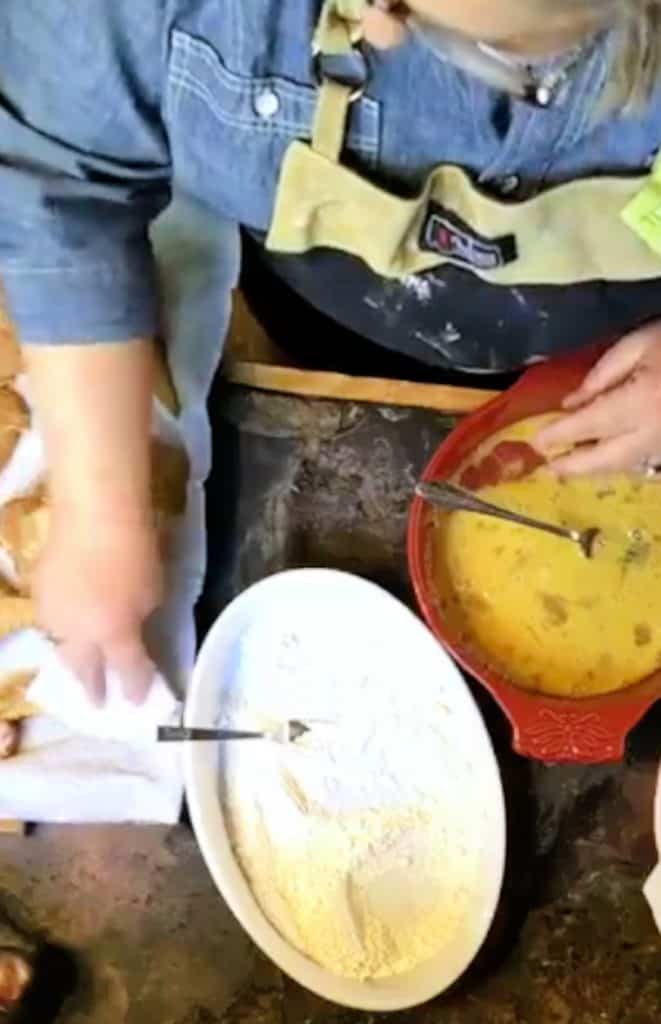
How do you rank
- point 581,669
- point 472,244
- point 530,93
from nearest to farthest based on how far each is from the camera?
1. point 530,93
2. point 472,244
3. point 581,669

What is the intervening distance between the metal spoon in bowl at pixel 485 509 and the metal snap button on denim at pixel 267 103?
9.2 inches

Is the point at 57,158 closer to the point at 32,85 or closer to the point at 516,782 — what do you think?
the point at 32,85

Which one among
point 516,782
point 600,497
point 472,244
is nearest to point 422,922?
point 516,782

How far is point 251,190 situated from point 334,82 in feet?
0.31

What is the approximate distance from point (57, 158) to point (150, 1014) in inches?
17.3

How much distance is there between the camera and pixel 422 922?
0.94 metres

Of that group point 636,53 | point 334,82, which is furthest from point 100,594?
point 636,53

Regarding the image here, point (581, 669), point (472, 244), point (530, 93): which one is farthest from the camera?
point (581, 669)

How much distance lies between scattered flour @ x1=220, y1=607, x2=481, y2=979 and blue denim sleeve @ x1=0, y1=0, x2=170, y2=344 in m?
0.21

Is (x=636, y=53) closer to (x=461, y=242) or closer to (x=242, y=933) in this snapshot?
(x=461, y=242)

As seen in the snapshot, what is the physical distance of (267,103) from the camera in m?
0.75

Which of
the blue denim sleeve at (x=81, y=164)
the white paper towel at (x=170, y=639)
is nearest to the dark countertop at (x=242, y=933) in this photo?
the white paper towel at (x=170, y=639)

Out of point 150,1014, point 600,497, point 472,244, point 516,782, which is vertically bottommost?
point 150,1014

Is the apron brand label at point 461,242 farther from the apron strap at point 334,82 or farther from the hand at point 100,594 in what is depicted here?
the hand at point 100,594
